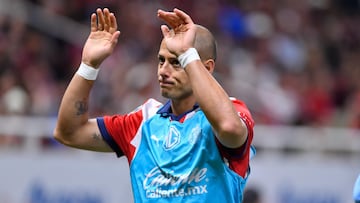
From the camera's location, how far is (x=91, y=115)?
48.9ft

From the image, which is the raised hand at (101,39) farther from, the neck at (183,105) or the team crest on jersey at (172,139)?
the team crest on jersey at (172,139)

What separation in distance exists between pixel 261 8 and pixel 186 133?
478 inches

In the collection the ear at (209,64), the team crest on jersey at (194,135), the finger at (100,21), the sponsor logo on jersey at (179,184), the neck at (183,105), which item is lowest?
the sponsor logo on jersey at (179,184)

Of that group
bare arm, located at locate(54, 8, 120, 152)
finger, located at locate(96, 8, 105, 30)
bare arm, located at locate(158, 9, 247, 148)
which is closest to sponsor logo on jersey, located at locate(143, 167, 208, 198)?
bare arm, located at locate(158, 9, 247, 148)

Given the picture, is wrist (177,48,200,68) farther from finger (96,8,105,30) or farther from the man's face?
finger (96,8,105,30)

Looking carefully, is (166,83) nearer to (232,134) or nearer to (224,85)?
(232,134)

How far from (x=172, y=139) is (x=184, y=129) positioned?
0.09 meters

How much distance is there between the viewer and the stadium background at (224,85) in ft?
47.9

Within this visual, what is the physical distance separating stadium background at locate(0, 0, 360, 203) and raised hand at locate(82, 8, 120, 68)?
22.6ft

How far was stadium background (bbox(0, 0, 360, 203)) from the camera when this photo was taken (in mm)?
14609

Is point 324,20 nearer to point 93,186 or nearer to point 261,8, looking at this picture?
point 261,8

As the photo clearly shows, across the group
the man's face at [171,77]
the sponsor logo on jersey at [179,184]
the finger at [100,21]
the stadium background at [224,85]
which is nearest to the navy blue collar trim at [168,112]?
the man's face at [171,77]

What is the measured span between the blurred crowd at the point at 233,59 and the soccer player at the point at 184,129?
24.1 feet

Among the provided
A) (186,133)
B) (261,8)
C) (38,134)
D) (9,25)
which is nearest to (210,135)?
(186,133)
